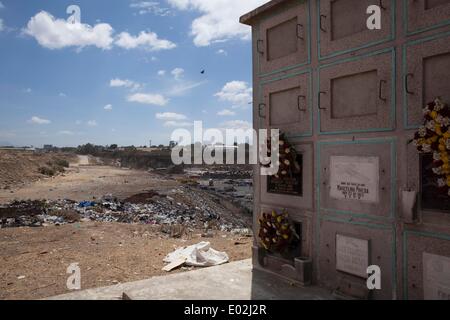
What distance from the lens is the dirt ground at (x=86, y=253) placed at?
7824 millimetres

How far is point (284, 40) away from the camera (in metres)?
6.78

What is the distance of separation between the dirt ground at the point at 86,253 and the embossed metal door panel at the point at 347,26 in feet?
19.7

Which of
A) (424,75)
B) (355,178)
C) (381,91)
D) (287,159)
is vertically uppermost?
(424,75)

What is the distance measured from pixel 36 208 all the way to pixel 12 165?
2388cm

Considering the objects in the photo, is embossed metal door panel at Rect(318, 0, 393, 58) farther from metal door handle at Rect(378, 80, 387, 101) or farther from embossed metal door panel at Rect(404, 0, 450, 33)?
metal door handle at Rect(378, 80, 387, 101)

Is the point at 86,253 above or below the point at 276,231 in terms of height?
below

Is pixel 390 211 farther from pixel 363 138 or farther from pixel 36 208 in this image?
pixel 36 208

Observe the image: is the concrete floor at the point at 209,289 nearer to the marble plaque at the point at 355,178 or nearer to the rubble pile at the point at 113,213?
the marble plaque at the point at 355,178

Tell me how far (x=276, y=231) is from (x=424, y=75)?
3.41 metres

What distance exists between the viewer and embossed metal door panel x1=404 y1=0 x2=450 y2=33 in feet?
14.4

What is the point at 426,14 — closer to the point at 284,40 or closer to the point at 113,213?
the point at 284,40

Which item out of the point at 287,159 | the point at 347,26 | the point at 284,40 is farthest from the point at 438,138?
the point at 284,40

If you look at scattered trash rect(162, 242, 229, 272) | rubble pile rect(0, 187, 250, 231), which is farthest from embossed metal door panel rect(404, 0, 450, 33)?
rubble pile rect(0, 187, 250, 231)
